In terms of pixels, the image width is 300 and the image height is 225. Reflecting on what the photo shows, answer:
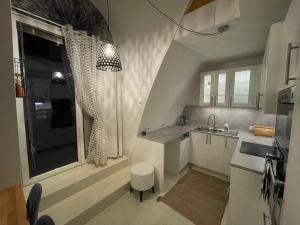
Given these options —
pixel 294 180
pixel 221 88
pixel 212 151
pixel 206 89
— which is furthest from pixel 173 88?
pixel 294 180

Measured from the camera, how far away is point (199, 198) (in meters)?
2.21

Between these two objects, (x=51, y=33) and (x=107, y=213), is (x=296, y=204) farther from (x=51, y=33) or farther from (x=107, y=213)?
(x=51, y=33)


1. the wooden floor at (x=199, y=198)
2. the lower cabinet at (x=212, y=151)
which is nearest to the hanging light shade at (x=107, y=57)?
the wooden floor at (x=199, y=198)

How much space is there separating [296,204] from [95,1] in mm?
3199

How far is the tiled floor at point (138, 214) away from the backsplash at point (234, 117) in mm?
2137

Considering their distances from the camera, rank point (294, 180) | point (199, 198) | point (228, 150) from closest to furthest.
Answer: point (294, 180) → point (199, 198) → point (228, 150)

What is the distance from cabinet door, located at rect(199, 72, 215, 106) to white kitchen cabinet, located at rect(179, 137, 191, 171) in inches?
35.6

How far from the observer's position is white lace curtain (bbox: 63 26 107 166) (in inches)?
81.0

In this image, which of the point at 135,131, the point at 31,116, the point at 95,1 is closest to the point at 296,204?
the point at 135,131

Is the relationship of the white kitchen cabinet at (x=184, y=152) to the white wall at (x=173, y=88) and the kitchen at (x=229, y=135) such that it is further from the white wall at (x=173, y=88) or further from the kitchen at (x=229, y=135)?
the white wall at (x=173, y=88)

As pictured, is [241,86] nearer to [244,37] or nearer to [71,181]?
[244,37]

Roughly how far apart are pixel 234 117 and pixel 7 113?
353cm

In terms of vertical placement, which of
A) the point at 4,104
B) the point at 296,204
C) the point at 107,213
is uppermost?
the point at 4,104

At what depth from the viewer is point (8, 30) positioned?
1043 mm
